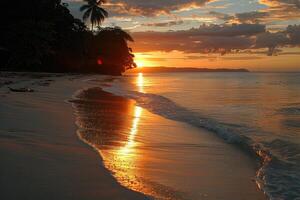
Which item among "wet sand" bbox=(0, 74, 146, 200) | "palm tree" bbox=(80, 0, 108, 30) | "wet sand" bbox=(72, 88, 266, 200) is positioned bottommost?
"wet sand" bbox=(72, 88, 266, 200)

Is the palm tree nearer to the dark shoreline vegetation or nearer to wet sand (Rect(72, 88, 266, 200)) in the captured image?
the dark shoreline vegetation

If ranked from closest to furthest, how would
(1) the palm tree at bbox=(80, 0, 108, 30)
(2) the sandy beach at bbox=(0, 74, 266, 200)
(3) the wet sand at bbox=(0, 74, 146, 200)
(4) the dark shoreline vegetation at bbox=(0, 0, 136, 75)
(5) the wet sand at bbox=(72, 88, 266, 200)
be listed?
(3) the wet sand at bbox=(0, 74, 146, 200), (2) the sandy beach at bbox=(0, 74, 266, 200), (5) the wet sand at bbox=(72, 88, 266, 200), (4) the dark shoreline vegetation at bbox=(0, 0, 136, 75), (1) the palm tree at bbox=(80, 0, 108, 30)

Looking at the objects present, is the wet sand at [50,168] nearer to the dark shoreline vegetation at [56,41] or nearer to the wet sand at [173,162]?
the wet sand at [173,162]

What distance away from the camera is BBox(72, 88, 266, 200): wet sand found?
4.84 meters

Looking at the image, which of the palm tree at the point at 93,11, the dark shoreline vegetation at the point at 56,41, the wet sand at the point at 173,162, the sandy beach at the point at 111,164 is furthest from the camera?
the palm tree at the point at 93,11

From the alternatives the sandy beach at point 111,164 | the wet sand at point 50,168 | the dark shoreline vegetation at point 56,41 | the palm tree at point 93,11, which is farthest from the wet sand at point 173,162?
the palm tree at point 93,11

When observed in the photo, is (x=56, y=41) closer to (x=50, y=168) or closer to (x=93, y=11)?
(x=93, y=11)

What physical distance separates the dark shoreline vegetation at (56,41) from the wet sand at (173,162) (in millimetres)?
27094

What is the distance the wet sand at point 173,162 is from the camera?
4836 millimetres

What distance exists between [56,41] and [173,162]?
1840 inches

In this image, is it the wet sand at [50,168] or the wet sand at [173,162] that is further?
the wet sand at [173,162]

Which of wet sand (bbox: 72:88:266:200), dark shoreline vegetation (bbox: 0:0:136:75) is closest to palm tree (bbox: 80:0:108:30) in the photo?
dark shoreline vegetation (bbox: 0:0:136:75)

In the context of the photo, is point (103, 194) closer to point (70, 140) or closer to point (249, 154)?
point (70, 140)

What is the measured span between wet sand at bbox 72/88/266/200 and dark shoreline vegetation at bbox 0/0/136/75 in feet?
88.9
